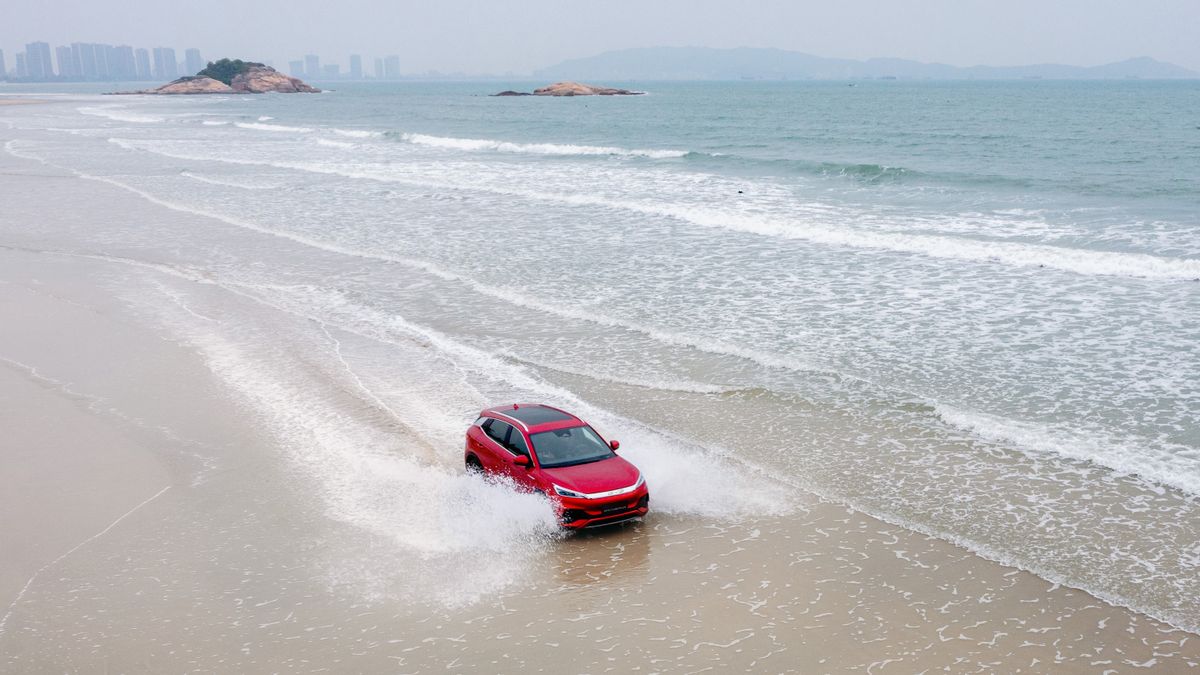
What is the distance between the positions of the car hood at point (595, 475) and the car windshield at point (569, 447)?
0.58 ft

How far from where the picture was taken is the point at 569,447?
46.0 ft

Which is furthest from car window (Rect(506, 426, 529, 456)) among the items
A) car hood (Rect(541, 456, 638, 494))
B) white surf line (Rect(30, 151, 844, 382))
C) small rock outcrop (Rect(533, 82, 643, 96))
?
small rock outcrop (Rect(533, 82, 643, 96))

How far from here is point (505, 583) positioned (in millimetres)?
11812

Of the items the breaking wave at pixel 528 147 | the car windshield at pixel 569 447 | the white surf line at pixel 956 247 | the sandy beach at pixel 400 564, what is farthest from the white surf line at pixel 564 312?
the breaking wave at pixel 528 147

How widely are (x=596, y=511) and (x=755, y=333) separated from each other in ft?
33.5

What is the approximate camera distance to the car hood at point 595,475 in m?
13.0

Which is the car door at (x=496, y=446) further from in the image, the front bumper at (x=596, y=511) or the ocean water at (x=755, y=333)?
the front bumper at (x=596, y=511)

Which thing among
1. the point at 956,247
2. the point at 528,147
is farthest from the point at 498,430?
the point at 528,147

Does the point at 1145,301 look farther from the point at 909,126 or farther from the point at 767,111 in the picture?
the point at 767,111

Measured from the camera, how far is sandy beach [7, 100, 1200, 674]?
10.5 meters

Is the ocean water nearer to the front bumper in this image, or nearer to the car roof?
the front bumper

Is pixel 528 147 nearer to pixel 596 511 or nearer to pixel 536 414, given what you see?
pixel 536 414

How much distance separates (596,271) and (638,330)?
257 inches

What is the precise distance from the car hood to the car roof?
87 cm
